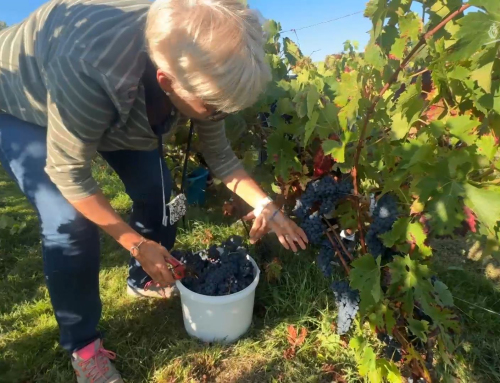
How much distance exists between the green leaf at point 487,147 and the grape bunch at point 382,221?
45 centimetres

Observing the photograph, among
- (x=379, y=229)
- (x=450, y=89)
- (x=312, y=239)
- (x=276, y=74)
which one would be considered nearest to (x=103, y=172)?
(x=276, y=74)

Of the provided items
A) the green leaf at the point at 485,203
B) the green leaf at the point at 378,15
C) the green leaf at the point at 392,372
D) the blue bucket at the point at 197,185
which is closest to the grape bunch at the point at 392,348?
the green leaf at the point at 392,372

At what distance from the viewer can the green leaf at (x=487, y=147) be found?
1.18 m

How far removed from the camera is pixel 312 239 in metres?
1.98

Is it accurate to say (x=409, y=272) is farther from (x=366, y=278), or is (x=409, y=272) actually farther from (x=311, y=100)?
(x=311, y=100)

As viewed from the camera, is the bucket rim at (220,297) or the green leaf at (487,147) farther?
the bucket rim at (220,297)

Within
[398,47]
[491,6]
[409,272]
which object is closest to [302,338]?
[409,272]

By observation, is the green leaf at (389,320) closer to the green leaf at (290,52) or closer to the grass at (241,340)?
the grass at (241,340)

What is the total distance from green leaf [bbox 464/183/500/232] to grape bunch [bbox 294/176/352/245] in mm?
744

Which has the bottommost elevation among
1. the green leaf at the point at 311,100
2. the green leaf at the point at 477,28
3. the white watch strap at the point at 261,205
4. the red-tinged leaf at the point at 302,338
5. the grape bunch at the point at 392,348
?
the red-tinged leaf at the point at 302,338

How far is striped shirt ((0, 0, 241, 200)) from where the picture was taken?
4.57 ft

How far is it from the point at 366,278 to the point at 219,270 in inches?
33.0

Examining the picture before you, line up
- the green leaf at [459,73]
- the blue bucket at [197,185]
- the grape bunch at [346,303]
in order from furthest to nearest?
the blue bucket at [197,185] → the grape bunch at [346,303] → the green leaf at [459,73]

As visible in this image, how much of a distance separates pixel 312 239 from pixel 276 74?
3.92ft
